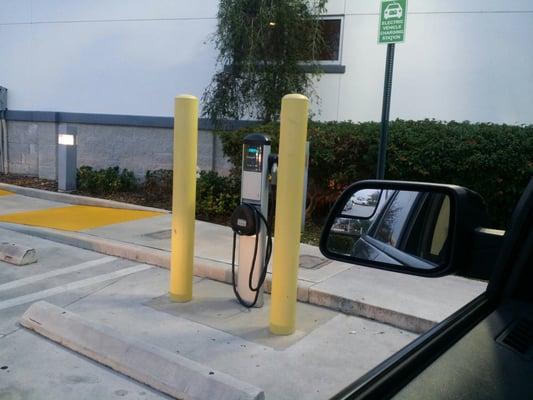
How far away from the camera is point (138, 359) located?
346cm

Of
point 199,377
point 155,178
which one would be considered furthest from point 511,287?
point 155,178

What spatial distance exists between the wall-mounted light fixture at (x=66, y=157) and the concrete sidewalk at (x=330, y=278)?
2675mm

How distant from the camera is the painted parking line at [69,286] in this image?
479 cm

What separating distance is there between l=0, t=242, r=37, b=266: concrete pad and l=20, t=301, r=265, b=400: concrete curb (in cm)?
177

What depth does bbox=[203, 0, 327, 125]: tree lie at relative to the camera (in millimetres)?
8352

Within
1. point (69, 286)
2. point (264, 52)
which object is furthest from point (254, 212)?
point (264, 52)

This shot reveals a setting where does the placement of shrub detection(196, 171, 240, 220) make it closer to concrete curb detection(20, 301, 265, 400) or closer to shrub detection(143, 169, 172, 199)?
shrub detection(143, 169, 172, 199)

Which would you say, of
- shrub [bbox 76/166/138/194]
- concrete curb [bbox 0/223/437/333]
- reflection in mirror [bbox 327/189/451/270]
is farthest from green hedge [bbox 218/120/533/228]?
reflection in mirror [bbox 327/189/451/270]

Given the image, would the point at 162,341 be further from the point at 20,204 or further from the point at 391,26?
the point at 20,204

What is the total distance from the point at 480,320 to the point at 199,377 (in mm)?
2046

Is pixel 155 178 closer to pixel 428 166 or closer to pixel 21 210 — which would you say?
pixel 21 210

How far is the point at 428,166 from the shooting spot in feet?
21.7

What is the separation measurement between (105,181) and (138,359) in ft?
23.8

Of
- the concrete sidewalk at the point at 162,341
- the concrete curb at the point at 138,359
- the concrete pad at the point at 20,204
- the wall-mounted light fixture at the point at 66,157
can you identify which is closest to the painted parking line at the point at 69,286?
the concrete sidewalk at the point at 162,341
